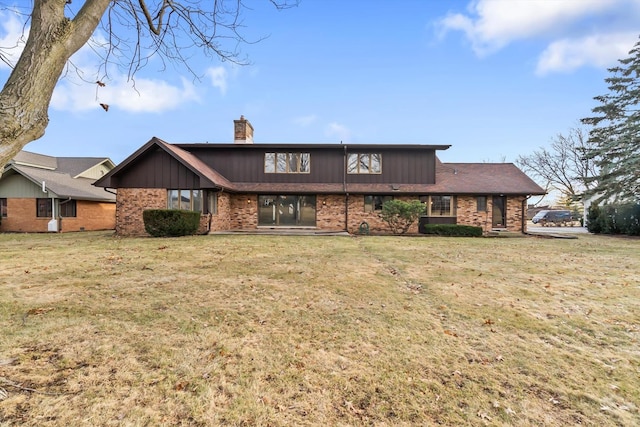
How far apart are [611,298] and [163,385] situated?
655 cm

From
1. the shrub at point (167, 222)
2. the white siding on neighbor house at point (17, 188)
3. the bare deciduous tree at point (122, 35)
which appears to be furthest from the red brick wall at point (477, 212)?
the white siding on neighbor house at point (17, 188)

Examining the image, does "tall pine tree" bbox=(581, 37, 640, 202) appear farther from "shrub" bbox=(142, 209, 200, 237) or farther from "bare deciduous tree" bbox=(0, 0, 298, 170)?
"shrub" bbox=(142, 209, 200, 237)

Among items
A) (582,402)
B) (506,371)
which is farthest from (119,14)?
(582,402)

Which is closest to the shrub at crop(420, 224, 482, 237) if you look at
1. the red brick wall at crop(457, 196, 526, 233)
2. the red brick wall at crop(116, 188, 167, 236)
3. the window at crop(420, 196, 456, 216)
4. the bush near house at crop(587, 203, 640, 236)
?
the window at crop(420, 196, 456, 216)

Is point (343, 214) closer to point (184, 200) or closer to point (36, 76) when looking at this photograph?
point (184, 200)

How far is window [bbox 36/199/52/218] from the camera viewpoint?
18281mm

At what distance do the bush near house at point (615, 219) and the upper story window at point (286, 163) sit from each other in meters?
18.8

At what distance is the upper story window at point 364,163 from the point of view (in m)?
18.0

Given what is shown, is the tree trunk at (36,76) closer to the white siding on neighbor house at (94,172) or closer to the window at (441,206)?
the window at (441,206)

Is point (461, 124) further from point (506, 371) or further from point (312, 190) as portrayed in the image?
point (506, 371)

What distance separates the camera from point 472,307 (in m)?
4.38


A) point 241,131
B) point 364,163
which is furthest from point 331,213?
point 241,131

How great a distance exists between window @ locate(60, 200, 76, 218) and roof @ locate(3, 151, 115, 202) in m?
0.74

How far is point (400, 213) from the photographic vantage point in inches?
Result: 610
